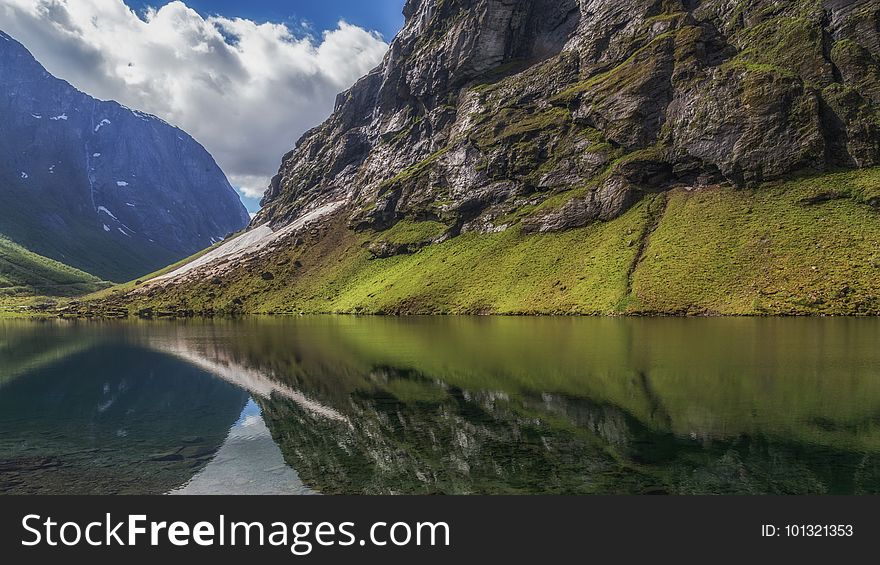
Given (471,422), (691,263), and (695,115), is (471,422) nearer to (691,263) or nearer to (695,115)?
(691,263)

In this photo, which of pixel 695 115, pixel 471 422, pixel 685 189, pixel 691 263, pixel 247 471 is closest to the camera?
pixel 247 471

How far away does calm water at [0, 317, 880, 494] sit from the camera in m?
19.5

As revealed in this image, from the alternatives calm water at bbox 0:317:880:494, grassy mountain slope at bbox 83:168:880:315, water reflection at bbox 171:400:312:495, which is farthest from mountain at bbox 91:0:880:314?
water reflection at bbox 171:400:312:495

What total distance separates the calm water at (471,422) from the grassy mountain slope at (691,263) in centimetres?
4276

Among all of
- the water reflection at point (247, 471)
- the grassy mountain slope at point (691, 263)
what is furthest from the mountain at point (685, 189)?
the water reflection at point (247, 471)

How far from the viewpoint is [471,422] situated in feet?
89.4

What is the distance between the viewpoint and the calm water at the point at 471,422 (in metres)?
19.5

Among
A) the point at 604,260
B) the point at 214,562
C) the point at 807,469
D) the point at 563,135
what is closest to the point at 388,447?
the point at 214,562

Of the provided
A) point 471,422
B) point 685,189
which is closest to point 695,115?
point 685,189

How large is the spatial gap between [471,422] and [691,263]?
99000 mm

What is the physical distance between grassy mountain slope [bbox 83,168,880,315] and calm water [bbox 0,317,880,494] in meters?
42.8

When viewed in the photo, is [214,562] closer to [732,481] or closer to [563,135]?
[732,481]

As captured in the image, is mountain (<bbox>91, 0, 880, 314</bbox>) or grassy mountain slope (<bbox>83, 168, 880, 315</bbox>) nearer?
grassy mountain slope (<bbox>83, 168, 880, 315</bbox>)

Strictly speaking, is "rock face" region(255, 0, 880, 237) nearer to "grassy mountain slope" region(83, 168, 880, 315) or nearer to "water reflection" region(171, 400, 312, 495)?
"grassy mountain slope" region(83, 168, 880, 315)
